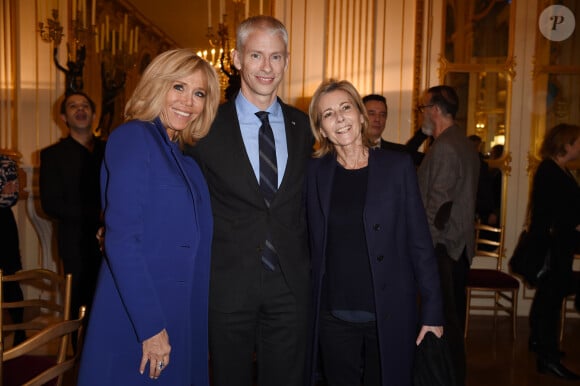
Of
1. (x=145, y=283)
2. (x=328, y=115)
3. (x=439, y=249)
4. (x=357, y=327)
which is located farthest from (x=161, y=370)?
(x=439, y=249)

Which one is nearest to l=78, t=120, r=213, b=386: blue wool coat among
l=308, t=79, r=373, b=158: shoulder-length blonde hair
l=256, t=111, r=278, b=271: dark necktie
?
l=256, t=111, r=278, b=271: dark necktie

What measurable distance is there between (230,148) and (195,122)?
0.54 feet

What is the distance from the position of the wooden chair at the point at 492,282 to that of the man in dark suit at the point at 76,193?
10.1 feet

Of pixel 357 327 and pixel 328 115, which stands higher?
pixel 328 115

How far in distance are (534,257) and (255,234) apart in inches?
105

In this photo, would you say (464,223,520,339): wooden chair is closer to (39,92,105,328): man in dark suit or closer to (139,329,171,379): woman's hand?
(39,92,105,328): man in dark suit

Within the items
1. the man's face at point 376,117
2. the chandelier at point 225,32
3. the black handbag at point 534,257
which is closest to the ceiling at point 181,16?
the chandelier at point 225,32

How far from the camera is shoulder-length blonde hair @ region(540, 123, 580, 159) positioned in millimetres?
3719

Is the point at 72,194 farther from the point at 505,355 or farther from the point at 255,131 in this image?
the point at 505,355

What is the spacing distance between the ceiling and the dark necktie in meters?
3.80

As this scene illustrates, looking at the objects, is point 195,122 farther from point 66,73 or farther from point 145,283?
point 66,73

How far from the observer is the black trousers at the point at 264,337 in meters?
1.97

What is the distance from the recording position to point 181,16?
565 cm

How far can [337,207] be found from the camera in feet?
6.77
